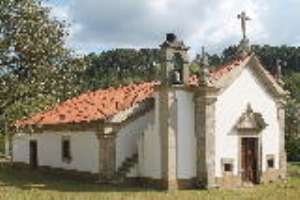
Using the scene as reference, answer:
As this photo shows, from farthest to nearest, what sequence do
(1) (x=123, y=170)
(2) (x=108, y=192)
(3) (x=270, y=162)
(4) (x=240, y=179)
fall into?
(3) (x=270, y=162)
(1) (x=123, y=170)
(4) (x=240, y=179)
(2) (x=108, y=192)

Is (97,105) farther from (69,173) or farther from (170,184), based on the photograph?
(170,184)

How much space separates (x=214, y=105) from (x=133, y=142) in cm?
471

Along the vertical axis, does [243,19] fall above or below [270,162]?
above

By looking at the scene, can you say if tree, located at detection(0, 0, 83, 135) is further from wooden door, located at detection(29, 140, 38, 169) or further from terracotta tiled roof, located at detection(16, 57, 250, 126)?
wooden door, located at detection(29, 140, 38, 169)

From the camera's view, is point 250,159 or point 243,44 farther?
point 243,44

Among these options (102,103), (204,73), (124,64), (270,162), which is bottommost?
(270,162)

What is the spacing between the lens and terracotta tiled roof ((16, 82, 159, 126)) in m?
30.3

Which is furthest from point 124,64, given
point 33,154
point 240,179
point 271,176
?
point 240,179

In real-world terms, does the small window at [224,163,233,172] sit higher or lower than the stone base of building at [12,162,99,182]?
higher

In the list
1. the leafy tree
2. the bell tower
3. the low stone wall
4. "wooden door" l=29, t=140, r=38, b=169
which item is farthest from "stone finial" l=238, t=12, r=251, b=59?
the leafy tree

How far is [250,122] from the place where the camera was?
29578 mm

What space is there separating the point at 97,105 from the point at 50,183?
5.63 metres

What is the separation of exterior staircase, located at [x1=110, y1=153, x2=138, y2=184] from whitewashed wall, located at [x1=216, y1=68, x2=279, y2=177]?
162 inches

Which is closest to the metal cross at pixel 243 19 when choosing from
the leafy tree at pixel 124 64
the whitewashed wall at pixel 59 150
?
the whitewashed wall at pixel 59 150
